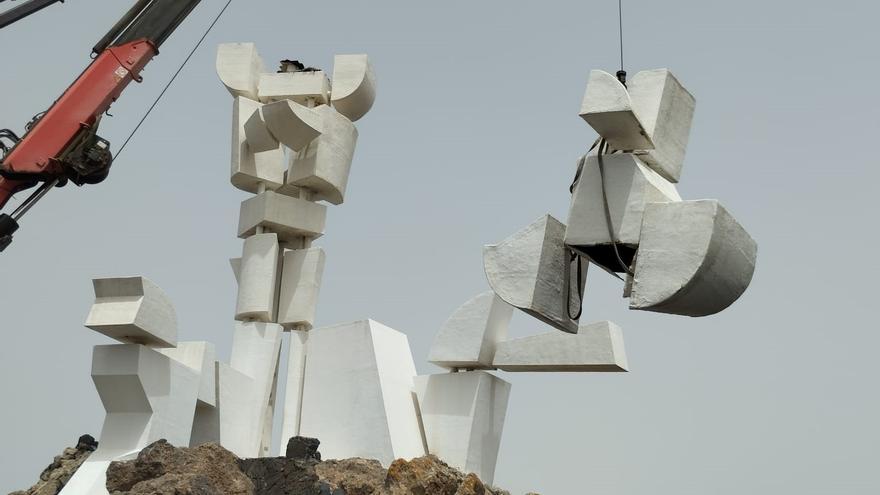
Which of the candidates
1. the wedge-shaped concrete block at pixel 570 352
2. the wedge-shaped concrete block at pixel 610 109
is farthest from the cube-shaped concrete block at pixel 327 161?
the wedge-shaped concrete block at pixel 610 109

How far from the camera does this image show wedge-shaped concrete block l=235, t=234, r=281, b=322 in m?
14.5

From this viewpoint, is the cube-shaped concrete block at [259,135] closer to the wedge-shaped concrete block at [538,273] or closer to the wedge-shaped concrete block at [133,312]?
the wedge-shaped concrete block at [133,312]

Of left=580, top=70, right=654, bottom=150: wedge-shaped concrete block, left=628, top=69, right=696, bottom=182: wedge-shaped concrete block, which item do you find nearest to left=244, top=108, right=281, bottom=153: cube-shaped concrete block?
left=628, top=69, right=696, bottom=182: wedge-shaped concrete block

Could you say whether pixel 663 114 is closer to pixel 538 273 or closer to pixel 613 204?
pixel 613 204

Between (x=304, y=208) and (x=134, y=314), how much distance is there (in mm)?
3383

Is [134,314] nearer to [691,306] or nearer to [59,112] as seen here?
[59,112]

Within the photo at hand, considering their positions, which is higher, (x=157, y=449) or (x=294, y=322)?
(x=294, y=322)

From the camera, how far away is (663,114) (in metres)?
7.89

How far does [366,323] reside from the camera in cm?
1373

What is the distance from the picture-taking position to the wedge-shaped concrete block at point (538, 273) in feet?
26.5

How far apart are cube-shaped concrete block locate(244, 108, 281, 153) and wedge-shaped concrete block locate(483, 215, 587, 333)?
6.64 m

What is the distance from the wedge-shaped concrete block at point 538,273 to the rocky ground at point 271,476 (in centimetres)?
375

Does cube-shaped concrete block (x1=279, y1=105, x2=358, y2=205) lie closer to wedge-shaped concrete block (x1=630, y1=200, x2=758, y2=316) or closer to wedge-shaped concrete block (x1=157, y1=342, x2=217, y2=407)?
wedge-shaped concrete block (x1=157, y1=342, x2=217, y2=407)

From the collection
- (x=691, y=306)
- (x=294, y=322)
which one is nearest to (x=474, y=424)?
(x=294, y=322)
